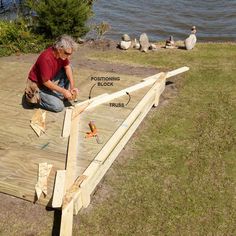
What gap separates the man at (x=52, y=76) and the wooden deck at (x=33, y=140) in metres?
0.30

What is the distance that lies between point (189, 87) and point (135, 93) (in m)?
1.85

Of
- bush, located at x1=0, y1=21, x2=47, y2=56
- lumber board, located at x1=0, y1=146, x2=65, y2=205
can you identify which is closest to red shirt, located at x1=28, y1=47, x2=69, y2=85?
lumber board, located at x1=0, y1=146, x2=65, y2=205

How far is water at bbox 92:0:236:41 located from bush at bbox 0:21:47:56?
6.04m

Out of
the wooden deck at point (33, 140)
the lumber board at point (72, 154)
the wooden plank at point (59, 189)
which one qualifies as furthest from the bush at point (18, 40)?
the wooden plank at point (59, 189)

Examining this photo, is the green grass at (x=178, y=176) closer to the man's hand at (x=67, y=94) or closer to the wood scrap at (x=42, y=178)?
the wood scrap at (x=42, y=178)

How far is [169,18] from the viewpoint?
22.0 meters

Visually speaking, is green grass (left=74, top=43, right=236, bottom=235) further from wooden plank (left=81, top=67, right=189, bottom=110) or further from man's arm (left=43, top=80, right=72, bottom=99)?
man's arm (left=43, top=80, right=72, bottom=99)

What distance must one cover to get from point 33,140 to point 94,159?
1.47 m

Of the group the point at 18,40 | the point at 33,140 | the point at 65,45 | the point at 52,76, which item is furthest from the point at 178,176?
the point at 18,40

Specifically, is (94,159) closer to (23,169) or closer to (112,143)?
(112,143)

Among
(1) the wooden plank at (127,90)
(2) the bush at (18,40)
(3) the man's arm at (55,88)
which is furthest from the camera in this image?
(2) the bush at (18,40)

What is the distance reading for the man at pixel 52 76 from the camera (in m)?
7.07

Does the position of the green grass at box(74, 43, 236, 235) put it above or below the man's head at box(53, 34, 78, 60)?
below

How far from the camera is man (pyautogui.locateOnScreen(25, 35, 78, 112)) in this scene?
7.07 m
